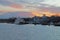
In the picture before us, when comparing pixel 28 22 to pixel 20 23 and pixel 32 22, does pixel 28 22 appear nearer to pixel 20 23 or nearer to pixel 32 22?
pixel 32 22

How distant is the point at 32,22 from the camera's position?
133375 mm

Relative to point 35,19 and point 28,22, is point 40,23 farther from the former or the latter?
point 28,22

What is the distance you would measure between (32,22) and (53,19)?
39.9 ft

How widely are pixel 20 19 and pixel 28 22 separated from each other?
1416 centimetres

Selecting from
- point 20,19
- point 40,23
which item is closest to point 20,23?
point 20,19

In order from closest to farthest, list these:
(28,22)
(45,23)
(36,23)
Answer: (45,23), (36,23), (28,22)

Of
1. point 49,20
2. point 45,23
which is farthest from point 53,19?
point 45,23

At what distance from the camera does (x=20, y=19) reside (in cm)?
12562

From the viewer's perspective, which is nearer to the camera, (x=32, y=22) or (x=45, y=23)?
(x=45, y=23)

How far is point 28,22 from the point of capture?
13912cm

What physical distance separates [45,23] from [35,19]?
35.7 ft

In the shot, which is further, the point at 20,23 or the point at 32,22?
the point at 32,22

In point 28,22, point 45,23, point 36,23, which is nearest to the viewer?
point 45,23

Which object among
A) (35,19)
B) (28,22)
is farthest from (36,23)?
(28,22)
